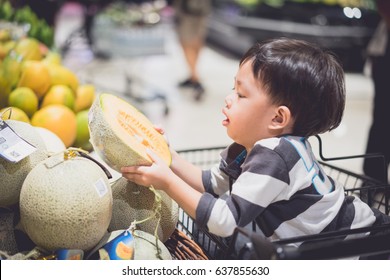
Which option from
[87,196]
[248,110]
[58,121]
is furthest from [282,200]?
[58,121]

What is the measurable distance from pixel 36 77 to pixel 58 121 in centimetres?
27

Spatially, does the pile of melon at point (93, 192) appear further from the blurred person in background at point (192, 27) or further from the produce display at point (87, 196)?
the blurred person in background at point (192, 27)

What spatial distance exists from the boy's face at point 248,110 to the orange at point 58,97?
3.39ft

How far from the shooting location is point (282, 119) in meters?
1.12

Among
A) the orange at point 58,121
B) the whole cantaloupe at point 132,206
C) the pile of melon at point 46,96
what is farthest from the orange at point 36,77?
the whole cantaloupe at point 132,206

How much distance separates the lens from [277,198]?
1.07m

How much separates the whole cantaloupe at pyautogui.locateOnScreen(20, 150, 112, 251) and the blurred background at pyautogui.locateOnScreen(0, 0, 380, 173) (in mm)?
1464

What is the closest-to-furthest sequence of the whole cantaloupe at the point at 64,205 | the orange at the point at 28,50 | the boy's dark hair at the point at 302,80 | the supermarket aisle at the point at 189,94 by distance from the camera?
the whole cantaloupe at the point at 64,205
the boy's dark hair at the point at 302,80
the orange at the point at 28,50
the supermarket aisle at the point at 189,94

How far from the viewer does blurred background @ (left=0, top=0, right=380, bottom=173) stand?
345 cm

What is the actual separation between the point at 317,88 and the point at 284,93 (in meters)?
0.08

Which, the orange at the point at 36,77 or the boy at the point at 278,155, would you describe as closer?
the boy at the point at 278,155

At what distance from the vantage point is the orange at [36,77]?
6.33ft
